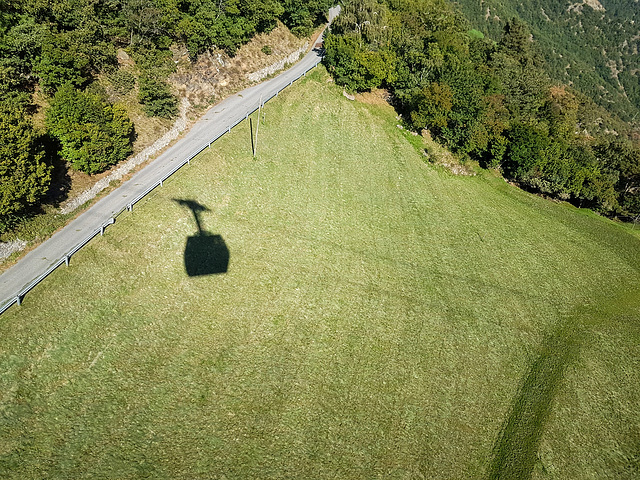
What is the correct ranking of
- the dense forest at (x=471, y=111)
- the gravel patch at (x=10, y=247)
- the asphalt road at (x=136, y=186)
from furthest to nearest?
the dense forest at (x=471, y=111)
the gravel patch at (x=10, y=247)
the asphalt road at (x=136, y=186)

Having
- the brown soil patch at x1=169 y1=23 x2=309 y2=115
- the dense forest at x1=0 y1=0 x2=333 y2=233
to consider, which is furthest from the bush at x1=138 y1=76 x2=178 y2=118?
the brown soil patch at x1=169 y1=23 x2=309 y2=115

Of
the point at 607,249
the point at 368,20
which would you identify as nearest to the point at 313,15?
the point at 368,20

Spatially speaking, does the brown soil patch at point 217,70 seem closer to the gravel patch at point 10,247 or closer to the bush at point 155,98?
the bush at point 155,98

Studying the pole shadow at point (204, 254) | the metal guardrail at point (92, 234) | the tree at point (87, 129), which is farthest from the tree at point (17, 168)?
the pole shadow at point (204, 254)

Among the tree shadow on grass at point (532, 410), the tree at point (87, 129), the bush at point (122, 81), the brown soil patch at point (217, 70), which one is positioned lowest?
the tree shadow on grass at point (532, 410)

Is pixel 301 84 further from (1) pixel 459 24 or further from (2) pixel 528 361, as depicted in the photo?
(2) pixel 528 361

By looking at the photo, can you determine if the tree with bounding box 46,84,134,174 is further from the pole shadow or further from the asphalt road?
the pole shadow

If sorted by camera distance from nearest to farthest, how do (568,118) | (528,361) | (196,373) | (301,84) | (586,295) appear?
(196,373)
(528,361)
(586,295)
(301,84)
(568,118)

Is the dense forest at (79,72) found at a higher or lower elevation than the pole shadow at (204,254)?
higher
